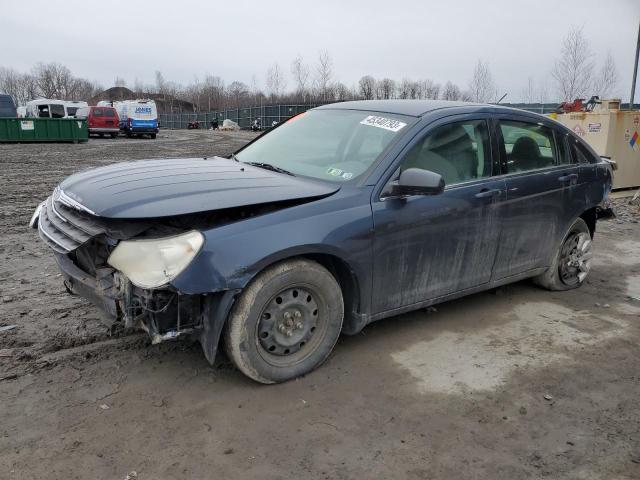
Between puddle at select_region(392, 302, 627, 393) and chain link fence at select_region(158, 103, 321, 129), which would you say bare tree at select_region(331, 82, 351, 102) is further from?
puddle at select_region(392, 302, 627, 393)

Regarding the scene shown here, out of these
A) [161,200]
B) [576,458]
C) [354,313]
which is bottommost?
[576,458]

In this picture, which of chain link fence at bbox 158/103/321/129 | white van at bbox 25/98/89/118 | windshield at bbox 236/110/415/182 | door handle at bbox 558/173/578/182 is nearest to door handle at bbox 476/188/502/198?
windshield at bbox 236/110/415/182

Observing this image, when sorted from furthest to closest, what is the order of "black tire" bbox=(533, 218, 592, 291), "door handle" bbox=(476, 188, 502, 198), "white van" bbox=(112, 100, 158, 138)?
"white van" bbox=(112, 100, 158, 138), "black tire" bbox=(533, 218, 592, 291), "door handle" bbox=(476, 188, 502, 198)

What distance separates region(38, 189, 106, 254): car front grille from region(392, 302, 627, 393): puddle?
7.06 feet

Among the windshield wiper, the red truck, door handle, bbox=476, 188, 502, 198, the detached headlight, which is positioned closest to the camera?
the detached headlight

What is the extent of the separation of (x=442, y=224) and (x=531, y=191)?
43.6 inches

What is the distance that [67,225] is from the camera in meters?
3.31

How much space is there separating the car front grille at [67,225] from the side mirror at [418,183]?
5.91ft

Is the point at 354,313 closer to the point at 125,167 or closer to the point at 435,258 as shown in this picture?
the point at 435,258

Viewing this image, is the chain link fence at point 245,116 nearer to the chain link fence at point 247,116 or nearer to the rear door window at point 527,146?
the chain link fence at point 247,116

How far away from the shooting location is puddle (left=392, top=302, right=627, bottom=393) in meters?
3.57

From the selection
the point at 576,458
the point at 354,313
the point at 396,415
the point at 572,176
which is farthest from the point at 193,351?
the point at 572,176

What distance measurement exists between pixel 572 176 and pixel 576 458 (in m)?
2.83

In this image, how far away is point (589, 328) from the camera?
4.44 m
